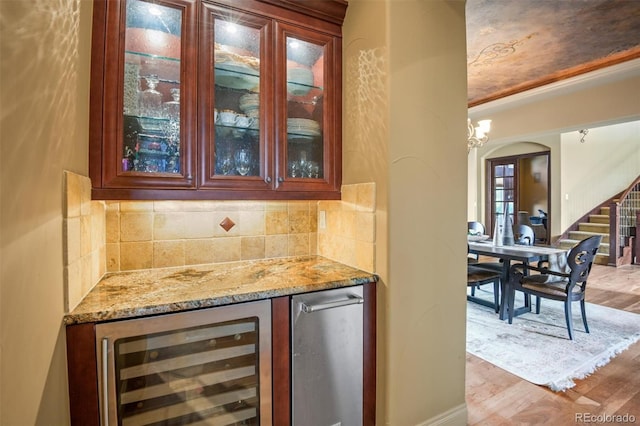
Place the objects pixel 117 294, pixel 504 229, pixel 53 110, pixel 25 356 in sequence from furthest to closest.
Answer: pixel 504 229, pixel 117 294, pixel 53 110, pixel 25 356

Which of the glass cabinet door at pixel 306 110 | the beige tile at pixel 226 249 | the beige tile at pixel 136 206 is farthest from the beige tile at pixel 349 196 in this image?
the beige tile at pixel 136 206

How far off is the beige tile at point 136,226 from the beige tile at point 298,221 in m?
0.82

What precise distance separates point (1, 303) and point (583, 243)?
12.3 feet

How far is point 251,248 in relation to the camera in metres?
1.98

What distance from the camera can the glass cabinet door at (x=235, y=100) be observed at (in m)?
1.54

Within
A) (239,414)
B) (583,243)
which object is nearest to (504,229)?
(583,243)

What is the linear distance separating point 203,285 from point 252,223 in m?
0.61

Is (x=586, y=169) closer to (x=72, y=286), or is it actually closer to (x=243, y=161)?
(x=243, y=161)

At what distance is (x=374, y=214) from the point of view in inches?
63.6

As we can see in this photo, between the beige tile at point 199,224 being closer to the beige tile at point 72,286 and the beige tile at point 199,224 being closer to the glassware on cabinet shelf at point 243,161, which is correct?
Answer: the glassware on cabinet shelf at point 243,161

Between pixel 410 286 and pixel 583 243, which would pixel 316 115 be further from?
pixel 583 243

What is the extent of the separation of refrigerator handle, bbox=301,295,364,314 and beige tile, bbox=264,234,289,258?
66 centimetres

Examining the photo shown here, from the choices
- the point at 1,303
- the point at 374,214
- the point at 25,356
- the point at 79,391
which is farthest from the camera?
the point at 374,214

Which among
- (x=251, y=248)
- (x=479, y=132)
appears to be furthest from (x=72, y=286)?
(x=479, y=132)
